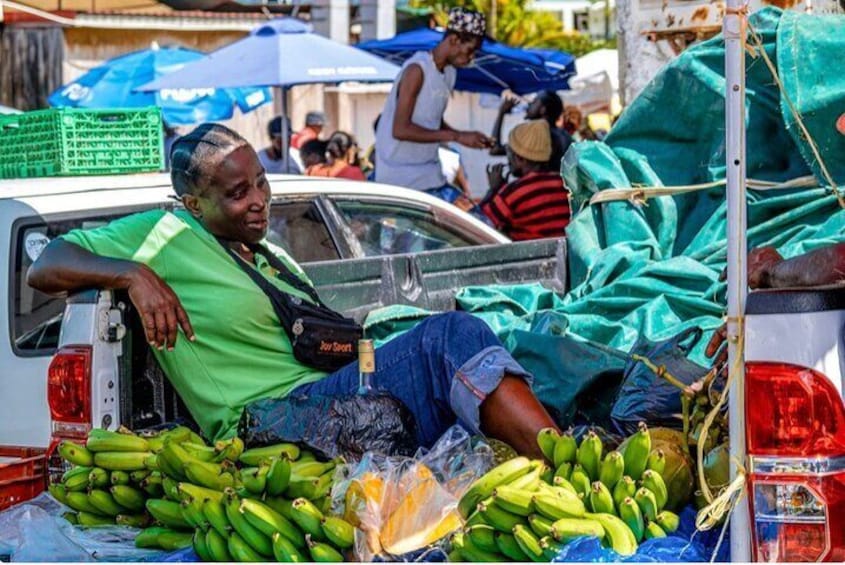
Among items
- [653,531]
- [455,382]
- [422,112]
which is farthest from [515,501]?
[422,112]

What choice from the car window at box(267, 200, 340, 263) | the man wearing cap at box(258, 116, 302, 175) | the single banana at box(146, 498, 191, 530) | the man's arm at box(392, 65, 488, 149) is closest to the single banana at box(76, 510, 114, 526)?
the single banana at box(146, 498, 191, 530)

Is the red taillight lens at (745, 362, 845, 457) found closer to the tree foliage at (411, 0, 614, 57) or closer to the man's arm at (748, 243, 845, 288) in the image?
the man's arm at (748, 243, 845, 288)

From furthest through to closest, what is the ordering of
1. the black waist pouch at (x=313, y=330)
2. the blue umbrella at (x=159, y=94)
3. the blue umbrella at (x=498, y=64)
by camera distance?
the blue umbrella at (x=159, y=94) < the blue umbrella at (x=498, y=64) < the black waist pouch at (x=313, y=330)

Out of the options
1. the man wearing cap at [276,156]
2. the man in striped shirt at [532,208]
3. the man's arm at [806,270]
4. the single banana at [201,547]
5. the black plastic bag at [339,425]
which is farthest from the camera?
the man wearing cap at [276,156]

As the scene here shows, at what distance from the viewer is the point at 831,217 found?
194 inches

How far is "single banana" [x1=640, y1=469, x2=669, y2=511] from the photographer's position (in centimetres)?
336

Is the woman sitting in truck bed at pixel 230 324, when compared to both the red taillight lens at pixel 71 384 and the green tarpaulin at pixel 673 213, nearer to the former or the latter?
the red taillight lens at pixel 71 384

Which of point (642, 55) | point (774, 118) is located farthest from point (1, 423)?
point (642, 55)

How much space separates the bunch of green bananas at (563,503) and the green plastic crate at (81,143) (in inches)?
122

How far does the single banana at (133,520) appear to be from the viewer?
389 centimetres

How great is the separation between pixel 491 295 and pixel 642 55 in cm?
242

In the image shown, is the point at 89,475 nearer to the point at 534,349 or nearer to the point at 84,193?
the point at 534,349

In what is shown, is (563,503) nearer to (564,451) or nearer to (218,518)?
(564,451)

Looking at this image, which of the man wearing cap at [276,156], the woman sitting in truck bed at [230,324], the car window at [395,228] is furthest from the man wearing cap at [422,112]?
the woman sitting in truck bed at [230,324]
